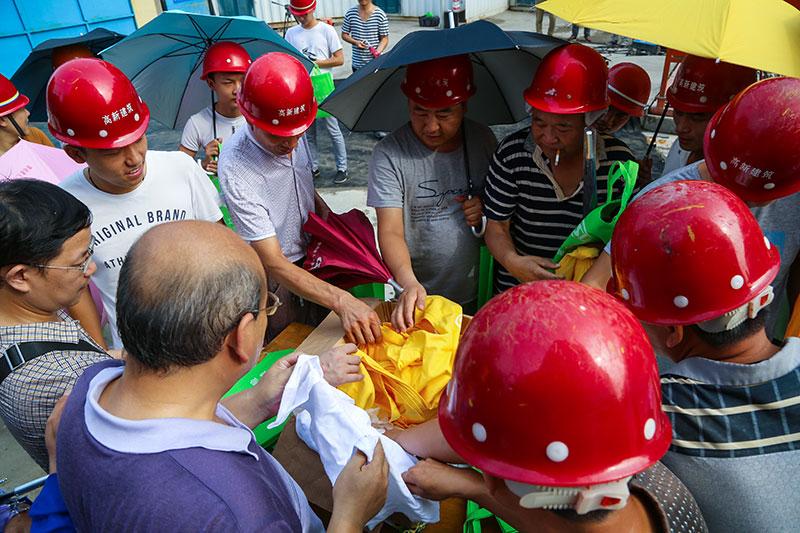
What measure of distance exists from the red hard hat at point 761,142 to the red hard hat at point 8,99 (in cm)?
390

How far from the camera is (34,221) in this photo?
1.56 m

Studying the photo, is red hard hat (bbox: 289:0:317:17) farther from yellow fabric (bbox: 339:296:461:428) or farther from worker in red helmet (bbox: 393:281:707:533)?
worker in red helmet (bbox: 393:281:707:533)

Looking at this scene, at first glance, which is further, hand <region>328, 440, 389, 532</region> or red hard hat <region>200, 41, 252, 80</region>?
red hard hat <region>200, 41, 252, 80</region>

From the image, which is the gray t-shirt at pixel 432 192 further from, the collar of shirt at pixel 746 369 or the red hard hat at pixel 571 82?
the collar of shirt at pixel 746 369

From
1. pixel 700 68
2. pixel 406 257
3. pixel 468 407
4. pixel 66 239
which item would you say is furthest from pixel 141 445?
pixel 700 68

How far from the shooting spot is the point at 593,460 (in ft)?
2.79

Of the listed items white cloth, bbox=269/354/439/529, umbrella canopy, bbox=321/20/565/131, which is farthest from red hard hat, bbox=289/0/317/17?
white cloth, bbox=269/354/439/529

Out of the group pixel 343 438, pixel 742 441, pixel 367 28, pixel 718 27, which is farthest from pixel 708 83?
pixel 367 28

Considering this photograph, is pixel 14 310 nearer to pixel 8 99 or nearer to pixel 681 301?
pixel 681 301

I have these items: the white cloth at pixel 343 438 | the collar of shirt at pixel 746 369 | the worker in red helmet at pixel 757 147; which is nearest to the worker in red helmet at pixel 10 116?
Result: the white cloth at pixel 343 438

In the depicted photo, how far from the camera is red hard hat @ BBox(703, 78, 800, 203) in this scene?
158cm

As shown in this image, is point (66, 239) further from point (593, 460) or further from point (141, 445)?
point (593, 460)

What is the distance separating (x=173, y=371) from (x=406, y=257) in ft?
4.55

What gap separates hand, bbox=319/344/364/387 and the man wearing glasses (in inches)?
27.6
